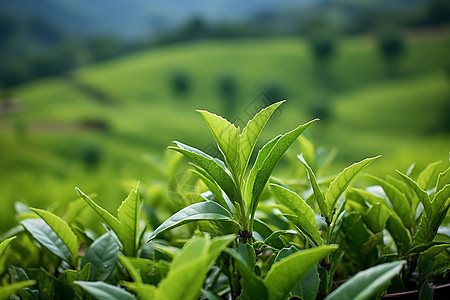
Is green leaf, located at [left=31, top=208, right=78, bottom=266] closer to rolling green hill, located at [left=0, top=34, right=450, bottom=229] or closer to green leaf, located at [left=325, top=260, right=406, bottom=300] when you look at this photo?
green leaf, located at [left=325, top=260, right=406, bottom=300]

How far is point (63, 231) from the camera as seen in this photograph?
509 mm

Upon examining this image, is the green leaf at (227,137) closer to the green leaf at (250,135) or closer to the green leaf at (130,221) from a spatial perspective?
the green leaf at (250,135)

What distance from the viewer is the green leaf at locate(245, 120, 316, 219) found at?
0.42 metres

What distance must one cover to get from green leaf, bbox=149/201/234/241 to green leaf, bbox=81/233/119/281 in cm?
15

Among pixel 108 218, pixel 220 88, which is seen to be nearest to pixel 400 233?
pixel 108 218

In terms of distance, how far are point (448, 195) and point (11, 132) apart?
1484cm

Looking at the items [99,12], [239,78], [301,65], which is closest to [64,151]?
[239,78]

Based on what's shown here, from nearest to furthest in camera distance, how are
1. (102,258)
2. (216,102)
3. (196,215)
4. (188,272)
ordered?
(188,272) < (196,215) < (102,258) < (216,102)

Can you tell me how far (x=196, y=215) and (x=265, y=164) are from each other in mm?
92

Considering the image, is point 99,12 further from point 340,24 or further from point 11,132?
point 11,132

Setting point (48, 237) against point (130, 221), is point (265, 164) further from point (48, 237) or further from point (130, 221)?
point (48, 237)

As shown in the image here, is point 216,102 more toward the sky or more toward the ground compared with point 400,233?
more toward the ground

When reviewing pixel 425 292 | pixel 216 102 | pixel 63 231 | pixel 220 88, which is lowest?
pixel 216 102

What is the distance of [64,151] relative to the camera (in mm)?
12742
